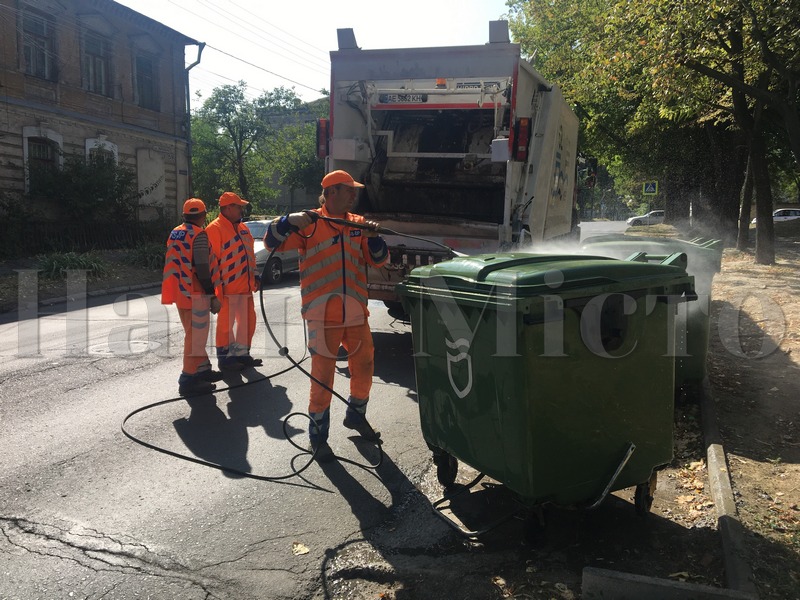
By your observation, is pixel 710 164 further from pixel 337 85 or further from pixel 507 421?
pixel 507 421

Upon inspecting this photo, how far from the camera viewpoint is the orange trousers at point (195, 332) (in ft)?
17.5

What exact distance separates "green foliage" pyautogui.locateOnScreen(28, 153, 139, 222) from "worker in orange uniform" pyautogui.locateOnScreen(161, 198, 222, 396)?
41.4 ft

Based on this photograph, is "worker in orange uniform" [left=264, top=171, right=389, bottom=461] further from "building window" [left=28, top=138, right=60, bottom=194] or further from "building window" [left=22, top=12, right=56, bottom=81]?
"building window" [left=22, top=12, right=56, bottom=81]

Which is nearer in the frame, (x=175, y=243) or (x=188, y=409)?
(x=188, y=409)

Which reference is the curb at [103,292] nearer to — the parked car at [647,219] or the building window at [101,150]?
the building window at [101,150]

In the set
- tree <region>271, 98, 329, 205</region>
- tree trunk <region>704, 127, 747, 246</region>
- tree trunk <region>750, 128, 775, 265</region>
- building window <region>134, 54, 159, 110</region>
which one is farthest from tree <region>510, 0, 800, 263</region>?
tree <region>271, 98, 329, 205</region>

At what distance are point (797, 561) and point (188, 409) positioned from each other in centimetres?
393

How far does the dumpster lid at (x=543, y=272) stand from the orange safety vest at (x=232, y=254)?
9.57ft

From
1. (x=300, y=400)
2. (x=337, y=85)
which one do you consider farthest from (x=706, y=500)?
(x=337, y=85)

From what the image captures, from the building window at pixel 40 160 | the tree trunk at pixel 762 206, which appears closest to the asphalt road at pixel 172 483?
the tree trunk at pixel 762 206

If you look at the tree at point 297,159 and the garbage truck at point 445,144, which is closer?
the garbage truck at point 445,144

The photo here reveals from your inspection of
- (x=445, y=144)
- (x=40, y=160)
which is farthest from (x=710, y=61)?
(x=40, y=160)

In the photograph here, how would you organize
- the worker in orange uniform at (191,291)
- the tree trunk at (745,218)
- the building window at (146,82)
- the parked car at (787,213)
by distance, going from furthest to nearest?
1. the parked car at (787,213)
2. the building window at (146,82)
3. the tree trunk at (745,218)
4. the worker in orange uniform at (191,291)

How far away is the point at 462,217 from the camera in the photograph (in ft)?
23.9
